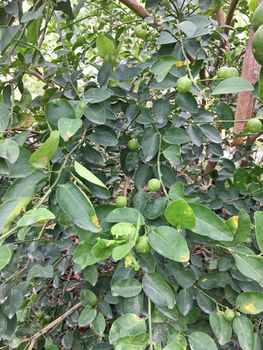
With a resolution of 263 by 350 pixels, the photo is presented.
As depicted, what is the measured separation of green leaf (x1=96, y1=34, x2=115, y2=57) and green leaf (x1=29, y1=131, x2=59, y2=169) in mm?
347

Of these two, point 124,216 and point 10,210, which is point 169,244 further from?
point 10,210

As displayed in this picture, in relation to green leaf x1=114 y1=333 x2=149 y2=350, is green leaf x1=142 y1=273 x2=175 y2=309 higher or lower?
higher

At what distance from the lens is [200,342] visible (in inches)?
25.9

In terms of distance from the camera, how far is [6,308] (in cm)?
75

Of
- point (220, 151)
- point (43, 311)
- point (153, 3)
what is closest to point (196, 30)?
point (153, 3)

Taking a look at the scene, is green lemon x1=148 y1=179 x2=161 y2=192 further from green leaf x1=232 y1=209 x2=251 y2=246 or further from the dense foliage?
green leaf x1=232 y1=209 x2=251 y2=246

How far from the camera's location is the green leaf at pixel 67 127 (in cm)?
58

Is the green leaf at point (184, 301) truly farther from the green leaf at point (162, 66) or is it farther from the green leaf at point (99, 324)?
the green leaf at point (162, 66)

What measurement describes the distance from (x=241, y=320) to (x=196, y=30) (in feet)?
1.77

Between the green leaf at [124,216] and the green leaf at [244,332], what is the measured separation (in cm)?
25

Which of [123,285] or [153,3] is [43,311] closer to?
[123,285]

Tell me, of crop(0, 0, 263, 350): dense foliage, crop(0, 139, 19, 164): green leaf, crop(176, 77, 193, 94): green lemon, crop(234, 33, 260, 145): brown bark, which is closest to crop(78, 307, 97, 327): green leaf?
crop(0, 0, 263, 350): dense foliage

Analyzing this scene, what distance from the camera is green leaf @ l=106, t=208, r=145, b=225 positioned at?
604 mm

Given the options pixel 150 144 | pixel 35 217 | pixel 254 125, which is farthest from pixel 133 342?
pixel 254 125
